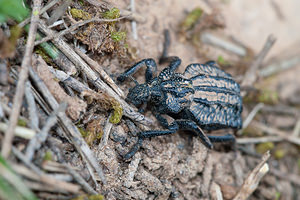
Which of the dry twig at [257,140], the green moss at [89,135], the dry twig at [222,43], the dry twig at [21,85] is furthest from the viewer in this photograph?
the dry twig at [222,43]

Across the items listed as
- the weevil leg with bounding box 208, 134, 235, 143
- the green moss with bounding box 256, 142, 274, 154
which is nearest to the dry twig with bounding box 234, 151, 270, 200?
the weevil leg with bounding box 208, 134, 235, 143

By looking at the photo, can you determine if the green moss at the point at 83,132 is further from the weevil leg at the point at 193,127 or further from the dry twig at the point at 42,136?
the weevil leg at the point at 193,127

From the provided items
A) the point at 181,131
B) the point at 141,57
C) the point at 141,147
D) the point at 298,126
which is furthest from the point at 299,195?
the point at 141,57

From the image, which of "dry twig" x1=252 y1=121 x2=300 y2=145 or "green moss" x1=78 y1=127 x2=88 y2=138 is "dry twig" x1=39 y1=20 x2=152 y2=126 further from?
"dry twig" x1=252 y1=121 x2=300 y2=145

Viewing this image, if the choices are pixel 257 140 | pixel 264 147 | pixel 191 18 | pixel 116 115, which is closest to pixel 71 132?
pixel 116 115

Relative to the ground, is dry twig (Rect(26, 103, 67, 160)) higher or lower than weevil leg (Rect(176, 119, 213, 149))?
higher

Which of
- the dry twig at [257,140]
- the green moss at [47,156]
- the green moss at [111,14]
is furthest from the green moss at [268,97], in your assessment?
the green moss at [47,156]
